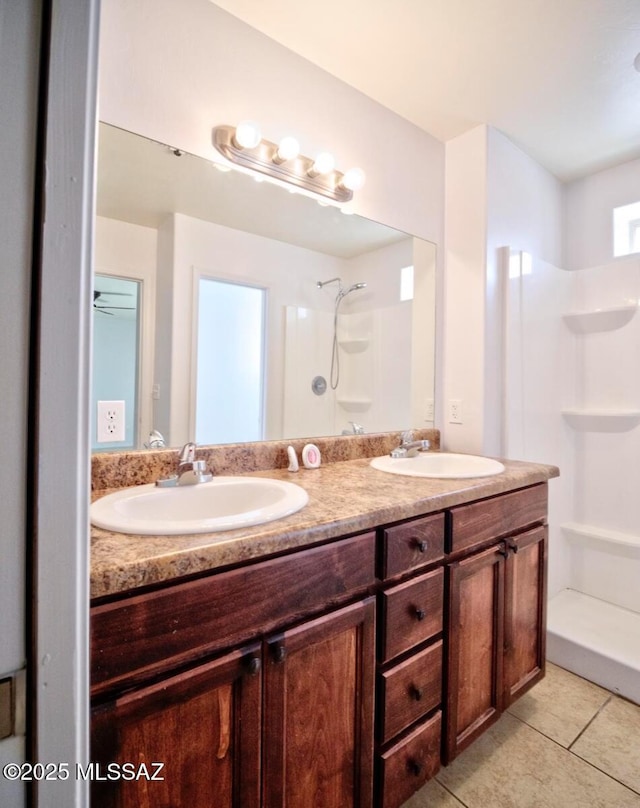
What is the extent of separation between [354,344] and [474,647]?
1.20 m

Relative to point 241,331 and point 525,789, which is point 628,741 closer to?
point 525,789

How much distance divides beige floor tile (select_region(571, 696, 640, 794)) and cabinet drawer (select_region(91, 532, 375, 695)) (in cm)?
118

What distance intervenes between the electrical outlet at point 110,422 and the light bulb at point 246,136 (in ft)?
3.01

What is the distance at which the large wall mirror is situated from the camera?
120 centimetres

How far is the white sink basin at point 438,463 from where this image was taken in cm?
157

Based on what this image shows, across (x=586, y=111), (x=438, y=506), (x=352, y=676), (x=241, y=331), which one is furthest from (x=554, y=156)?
(x=352, y=676)

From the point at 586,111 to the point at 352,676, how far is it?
2352 mm

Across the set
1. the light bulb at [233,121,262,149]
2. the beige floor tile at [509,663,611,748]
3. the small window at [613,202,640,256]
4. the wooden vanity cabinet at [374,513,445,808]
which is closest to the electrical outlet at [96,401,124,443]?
the wooden vanity cabinet at [374,513,445,808]

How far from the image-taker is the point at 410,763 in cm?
108

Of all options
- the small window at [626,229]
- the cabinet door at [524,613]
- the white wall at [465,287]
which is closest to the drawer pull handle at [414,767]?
the cabinet door at [524,613]

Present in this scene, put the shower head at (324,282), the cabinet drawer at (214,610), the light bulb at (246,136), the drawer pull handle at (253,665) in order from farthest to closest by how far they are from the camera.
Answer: the shower head at (324,282), the light bulb at (246,136), the drawer pull handle at (253,665), the cabinet drawer at (214,610)

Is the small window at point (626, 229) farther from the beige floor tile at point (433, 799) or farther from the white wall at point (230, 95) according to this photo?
the beige floor tile at point (433, 799)

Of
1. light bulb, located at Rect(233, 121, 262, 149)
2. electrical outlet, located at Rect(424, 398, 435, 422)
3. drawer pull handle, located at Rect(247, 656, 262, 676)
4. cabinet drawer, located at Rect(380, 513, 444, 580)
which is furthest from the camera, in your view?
electrical outlet, located at Rect(424, 398, 435, 422)

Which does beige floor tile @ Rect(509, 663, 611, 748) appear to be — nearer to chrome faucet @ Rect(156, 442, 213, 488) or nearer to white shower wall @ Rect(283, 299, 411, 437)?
white shower wall @ Rect(283, 299, 411, 437)
